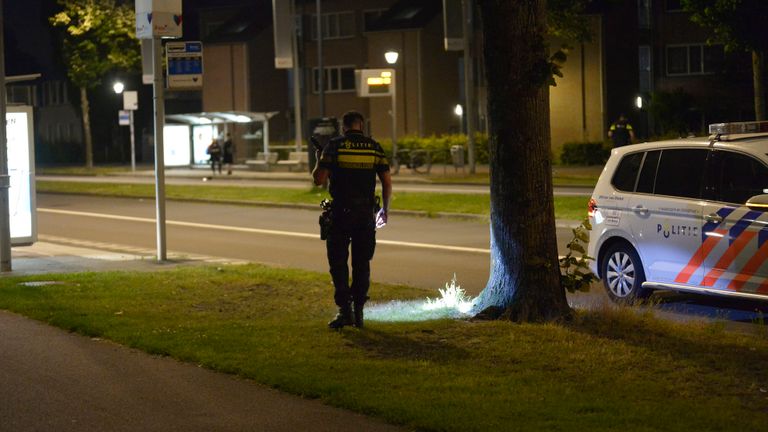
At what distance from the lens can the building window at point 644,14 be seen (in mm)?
54250

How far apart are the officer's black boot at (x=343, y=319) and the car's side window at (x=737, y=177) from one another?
143 inches

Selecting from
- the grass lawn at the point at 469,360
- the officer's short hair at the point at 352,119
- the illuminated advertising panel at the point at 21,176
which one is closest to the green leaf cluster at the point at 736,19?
the illuminated advertising panel at the point at 21,176

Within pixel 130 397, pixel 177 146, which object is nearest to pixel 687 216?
pixel 130 397

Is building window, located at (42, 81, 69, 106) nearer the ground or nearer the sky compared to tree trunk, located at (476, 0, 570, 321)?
nearer the sky

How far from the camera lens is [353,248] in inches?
406

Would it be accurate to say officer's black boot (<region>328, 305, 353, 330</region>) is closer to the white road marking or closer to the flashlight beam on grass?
the flashlight beam on grass

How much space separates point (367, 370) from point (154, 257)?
10.2 metres

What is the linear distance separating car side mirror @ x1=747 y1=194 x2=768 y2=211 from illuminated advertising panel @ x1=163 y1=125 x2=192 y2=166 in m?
54.7

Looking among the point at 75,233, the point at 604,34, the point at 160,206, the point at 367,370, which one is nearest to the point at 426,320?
the point at 367,370

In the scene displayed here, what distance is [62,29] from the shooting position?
2340 inches

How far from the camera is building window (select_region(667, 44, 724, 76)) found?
5428 cm

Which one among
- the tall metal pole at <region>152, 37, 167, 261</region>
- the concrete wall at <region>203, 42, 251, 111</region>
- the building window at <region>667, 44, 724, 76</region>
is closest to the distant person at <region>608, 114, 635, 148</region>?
the building window at <region>667, 44, 724, 76</region>

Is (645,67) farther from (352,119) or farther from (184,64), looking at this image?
(352,119)

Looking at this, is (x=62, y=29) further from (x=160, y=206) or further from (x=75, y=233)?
(x=160, y=206)
